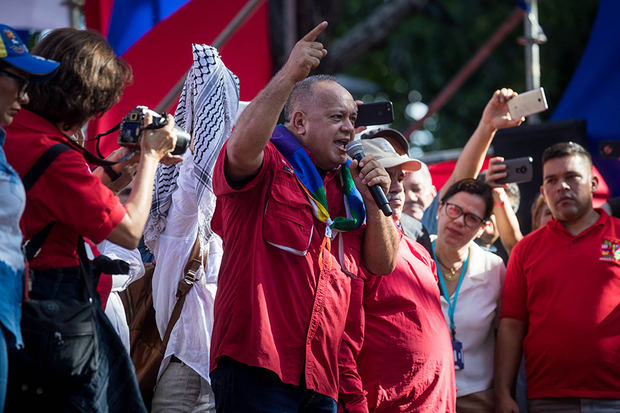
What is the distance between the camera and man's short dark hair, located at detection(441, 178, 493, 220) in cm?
488

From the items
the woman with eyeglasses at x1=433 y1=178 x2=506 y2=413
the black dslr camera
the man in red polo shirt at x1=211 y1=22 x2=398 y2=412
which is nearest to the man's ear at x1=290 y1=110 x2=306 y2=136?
the man in red polo shirt at x1=211 y1=22 x2=398 y2=412

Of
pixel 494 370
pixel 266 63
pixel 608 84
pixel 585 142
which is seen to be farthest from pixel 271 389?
pixel 608 84

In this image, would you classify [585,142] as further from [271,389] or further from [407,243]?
[271,389]

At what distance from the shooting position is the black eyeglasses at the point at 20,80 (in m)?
2.57

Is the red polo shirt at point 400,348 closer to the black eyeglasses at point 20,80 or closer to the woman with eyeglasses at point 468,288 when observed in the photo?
the woman with eyeglasses at point 468,288

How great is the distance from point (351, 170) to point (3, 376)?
1.59m

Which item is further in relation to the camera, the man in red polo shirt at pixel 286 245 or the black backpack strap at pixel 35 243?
the man in red polo shirt at pixel 286 245

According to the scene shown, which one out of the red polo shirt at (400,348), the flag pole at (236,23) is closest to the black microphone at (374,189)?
the red polo shirt at (400,348)

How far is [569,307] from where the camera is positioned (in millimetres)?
4664

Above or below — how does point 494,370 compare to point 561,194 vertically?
below

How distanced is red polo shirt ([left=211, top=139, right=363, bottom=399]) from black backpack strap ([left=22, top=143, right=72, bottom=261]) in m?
0.71

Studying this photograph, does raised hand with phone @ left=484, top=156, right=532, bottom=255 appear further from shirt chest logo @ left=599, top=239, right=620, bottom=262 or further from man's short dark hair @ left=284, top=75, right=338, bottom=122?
man's short dark hair @ left=284, top=75, right=338, bottom=122

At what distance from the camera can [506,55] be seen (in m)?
13.3

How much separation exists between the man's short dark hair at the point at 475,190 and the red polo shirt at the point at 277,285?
175 centimetres
